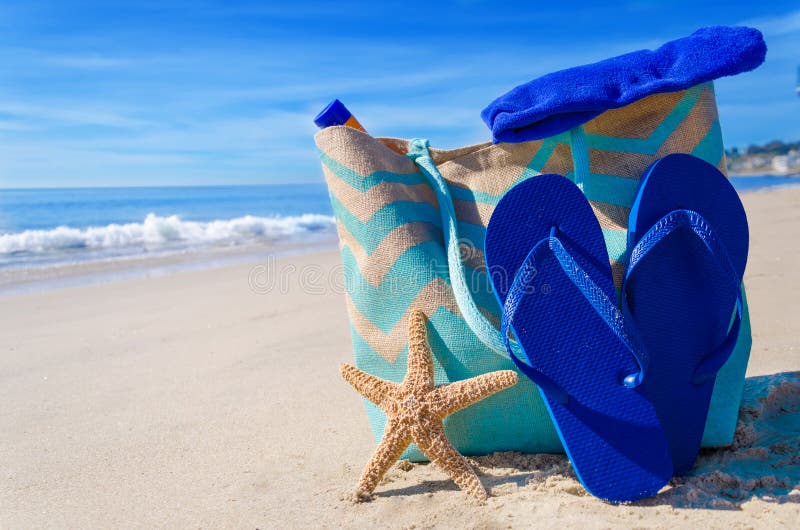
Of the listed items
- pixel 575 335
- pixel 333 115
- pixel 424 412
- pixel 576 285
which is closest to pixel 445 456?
pixel 424 412

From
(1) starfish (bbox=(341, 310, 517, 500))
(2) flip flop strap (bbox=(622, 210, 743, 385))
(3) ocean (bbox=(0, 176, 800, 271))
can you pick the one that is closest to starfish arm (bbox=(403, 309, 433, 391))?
(1) starfish (bbox=(341, 310, 517, 500))

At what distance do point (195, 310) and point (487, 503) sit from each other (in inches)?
161

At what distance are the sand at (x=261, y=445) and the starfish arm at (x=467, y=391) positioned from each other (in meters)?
0.26

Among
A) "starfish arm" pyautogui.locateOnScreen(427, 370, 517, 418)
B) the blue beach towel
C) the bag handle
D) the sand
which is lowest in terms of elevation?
the sand

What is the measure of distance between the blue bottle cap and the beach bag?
0.10 m

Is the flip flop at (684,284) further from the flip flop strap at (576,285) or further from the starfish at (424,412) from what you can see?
the starfish at (424,412)

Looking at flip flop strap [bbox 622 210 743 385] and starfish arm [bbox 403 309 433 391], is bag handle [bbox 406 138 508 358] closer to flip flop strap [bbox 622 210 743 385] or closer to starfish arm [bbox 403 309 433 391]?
starfish arm [bbox 403 309 433 391]

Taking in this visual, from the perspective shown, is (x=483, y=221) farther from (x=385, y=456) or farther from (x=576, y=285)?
(x=385, y=456)

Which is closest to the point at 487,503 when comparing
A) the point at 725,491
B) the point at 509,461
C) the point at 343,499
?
the point at 509,461

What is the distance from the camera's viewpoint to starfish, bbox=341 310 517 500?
6.51 ft

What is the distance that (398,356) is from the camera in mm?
2217

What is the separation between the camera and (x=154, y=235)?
1288cm

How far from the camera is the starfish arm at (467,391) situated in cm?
197

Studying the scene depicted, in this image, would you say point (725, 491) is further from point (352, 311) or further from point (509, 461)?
point (352, 311)
